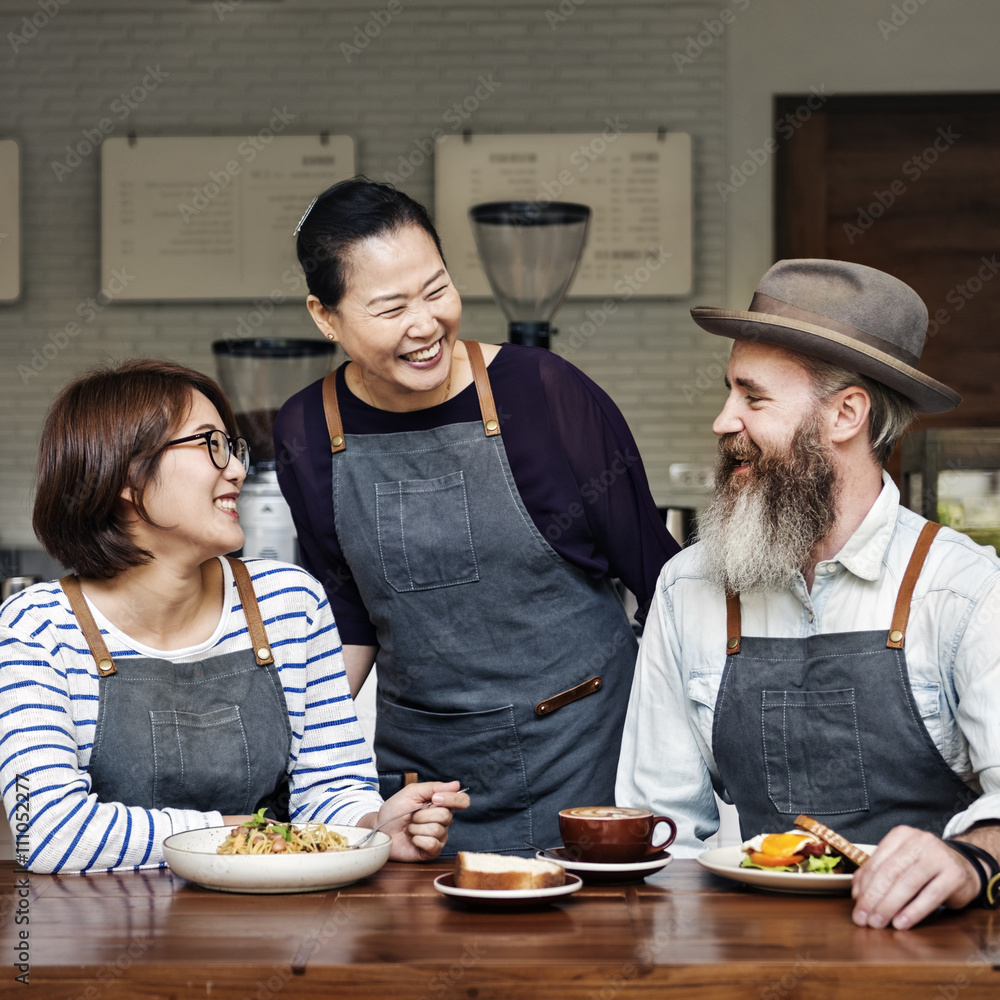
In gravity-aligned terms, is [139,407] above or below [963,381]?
below

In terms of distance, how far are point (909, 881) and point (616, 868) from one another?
32 cm

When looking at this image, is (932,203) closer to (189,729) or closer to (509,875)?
(189,729)

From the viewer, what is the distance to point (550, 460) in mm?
2264

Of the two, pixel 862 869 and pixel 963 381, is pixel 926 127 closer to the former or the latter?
pixel 963 381

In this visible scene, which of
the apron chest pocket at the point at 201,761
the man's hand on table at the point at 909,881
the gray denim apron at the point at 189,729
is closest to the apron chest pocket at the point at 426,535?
the gray denim apron at the point at 189,729

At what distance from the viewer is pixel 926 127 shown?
5492 millimetres

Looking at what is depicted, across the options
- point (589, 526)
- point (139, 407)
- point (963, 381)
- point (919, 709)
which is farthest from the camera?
point (963, 381)

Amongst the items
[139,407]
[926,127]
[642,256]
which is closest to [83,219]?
[642,256]

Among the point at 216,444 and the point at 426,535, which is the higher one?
the point at 216,444

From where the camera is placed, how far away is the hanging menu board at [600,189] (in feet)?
18.1

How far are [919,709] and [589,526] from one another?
0.74m

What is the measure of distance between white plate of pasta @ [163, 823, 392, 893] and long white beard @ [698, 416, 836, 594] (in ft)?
2.17

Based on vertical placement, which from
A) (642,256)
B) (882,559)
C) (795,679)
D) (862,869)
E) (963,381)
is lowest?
(862,869)

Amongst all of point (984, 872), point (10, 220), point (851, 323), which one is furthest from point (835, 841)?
point (10, 220)
